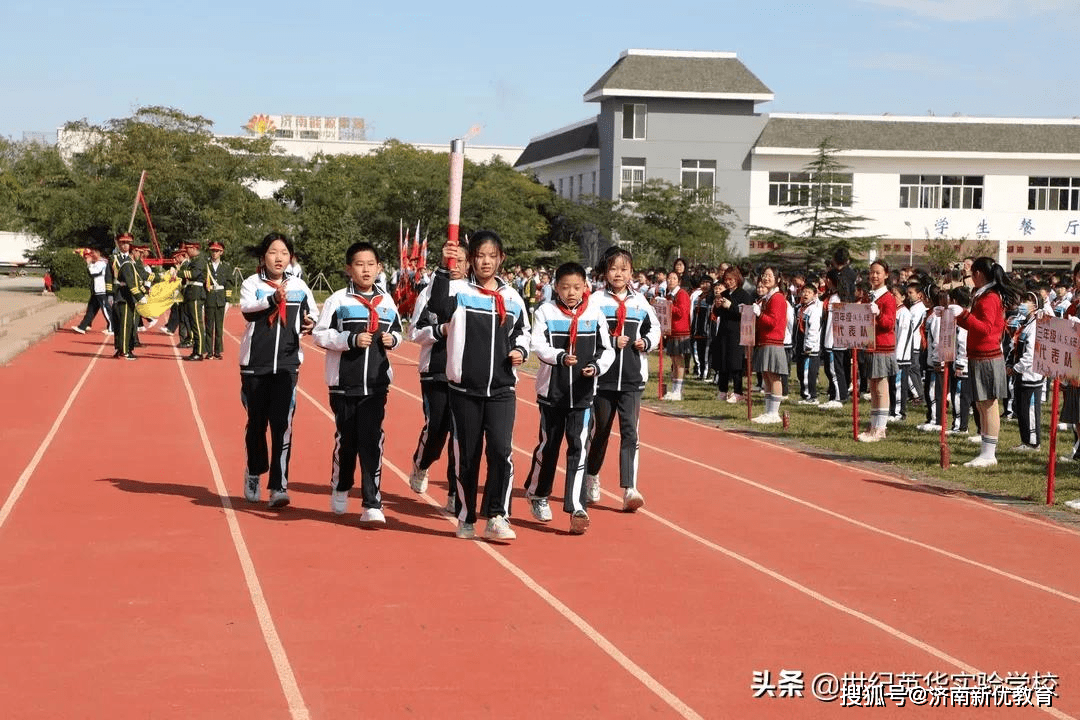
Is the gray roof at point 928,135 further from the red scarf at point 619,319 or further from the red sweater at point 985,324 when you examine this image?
the red scarf at point 619,319

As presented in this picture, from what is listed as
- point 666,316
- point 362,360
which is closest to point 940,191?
point 666,316

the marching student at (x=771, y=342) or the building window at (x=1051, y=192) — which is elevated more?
the building window at (x=1051, y=192)

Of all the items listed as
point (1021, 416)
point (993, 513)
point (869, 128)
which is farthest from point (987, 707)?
point (869, 128)

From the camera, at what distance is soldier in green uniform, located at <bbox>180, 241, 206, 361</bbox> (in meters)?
23.6

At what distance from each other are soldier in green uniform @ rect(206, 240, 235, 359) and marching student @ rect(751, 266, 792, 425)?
34.4 feet

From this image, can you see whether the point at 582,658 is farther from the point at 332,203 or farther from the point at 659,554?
the point at 332,203

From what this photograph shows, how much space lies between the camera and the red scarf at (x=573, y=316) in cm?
910

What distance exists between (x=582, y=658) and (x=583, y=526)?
9.40ft

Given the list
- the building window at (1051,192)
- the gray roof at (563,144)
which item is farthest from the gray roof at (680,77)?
the building window at (1051,192)

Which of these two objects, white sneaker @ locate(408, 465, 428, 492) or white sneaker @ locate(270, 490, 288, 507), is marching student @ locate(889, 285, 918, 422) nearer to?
white sneaker @ locate(408, 465, 428, 492)

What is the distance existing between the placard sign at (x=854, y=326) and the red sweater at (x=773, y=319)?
64 centimetres

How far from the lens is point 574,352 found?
29.9 ft

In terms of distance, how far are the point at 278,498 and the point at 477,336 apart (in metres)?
2.20

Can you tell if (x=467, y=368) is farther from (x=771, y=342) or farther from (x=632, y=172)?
(x=632, y=172)
